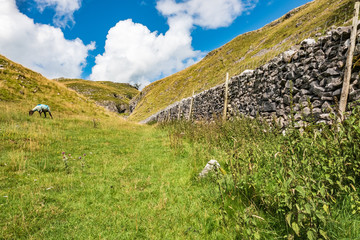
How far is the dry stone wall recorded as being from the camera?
4828 millimetres

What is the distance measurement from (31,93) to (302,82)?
23217mm

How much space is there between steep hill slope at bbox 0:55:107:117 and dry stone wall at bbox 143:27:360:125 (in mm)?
16166

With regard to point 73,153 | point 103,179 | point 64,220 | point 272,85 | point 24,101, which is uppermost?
point 24,101

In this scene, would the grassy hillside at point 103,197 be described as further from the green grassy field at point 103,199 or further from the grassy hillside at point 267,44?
the grassy hillside at point 267,44

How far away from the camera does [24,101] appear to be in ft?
51.1

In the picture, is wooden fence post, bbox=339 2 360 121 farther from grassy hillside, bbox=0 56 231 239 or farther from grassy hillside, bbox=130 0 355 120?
grassy hillside, bbox=130 0 355 120

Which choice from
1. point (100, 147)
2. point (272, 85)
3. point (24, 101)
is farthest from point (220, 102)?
point (24, 101)

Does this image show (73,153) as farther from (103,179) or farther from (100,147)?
(103,179)

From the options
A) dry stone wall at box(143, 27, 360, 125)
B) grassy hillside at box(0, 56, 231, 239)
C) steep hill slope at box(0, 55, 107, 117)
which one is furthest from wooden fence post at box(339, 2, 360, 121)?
steep hill slope at box(0, 55, 107, 117)

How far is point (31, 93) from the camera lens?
58.3 ft

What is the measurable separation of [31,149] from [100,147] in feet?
8.24

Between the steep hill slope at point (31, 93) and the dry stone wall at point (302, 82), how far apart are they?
16.2 m

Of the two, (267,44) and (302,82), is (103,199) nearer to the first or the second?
(302,82)

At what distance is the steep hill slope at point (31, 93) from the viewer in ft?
49.9
